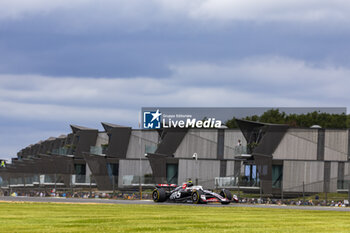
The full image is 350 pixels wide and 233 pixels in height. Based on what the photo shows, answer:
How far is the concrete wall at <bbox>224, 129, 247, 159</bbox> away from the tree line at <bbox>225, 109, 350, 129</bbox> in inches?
1796

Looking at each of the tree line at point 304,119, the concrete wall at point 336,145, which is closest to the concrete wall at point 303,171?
the concrete wall at point 336,145

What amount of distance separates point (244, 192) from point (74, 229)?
45.9m

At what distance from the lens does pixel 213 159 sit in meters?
79.4

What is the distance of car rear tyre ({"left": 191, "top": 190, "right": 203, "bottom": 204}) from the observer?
43.5 meters

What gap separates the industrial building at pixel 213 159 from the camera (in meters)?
68.0

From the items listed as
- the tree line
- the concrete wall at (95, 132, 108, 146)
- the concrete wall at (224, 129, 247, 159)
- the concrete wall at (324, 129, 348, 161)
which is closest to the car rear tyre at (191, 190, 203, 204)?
the concrete wall at (324, 129, 348, 161)

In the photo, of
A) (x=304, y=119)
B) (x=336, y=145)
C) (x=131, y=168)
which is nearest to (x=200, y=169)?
(x=131, y=168)

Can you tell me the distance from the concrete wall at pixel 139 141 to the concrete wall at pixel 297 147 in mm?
23277

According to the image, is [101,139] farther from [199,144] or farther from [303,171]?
[303,171]

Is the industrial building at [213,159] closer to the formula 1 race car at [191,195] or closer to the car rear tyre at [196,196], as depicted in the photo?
the formula 1 race car at [191,195]

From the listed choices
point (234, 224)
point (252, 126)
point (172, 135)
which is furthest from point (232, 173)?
point (234, 224)

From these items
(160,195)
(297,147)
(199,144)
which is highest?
(199,144)

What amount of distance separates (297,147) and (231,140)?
480 inches

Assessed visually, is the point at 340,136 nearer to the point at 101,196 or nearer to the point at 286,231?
the point at 101,196
